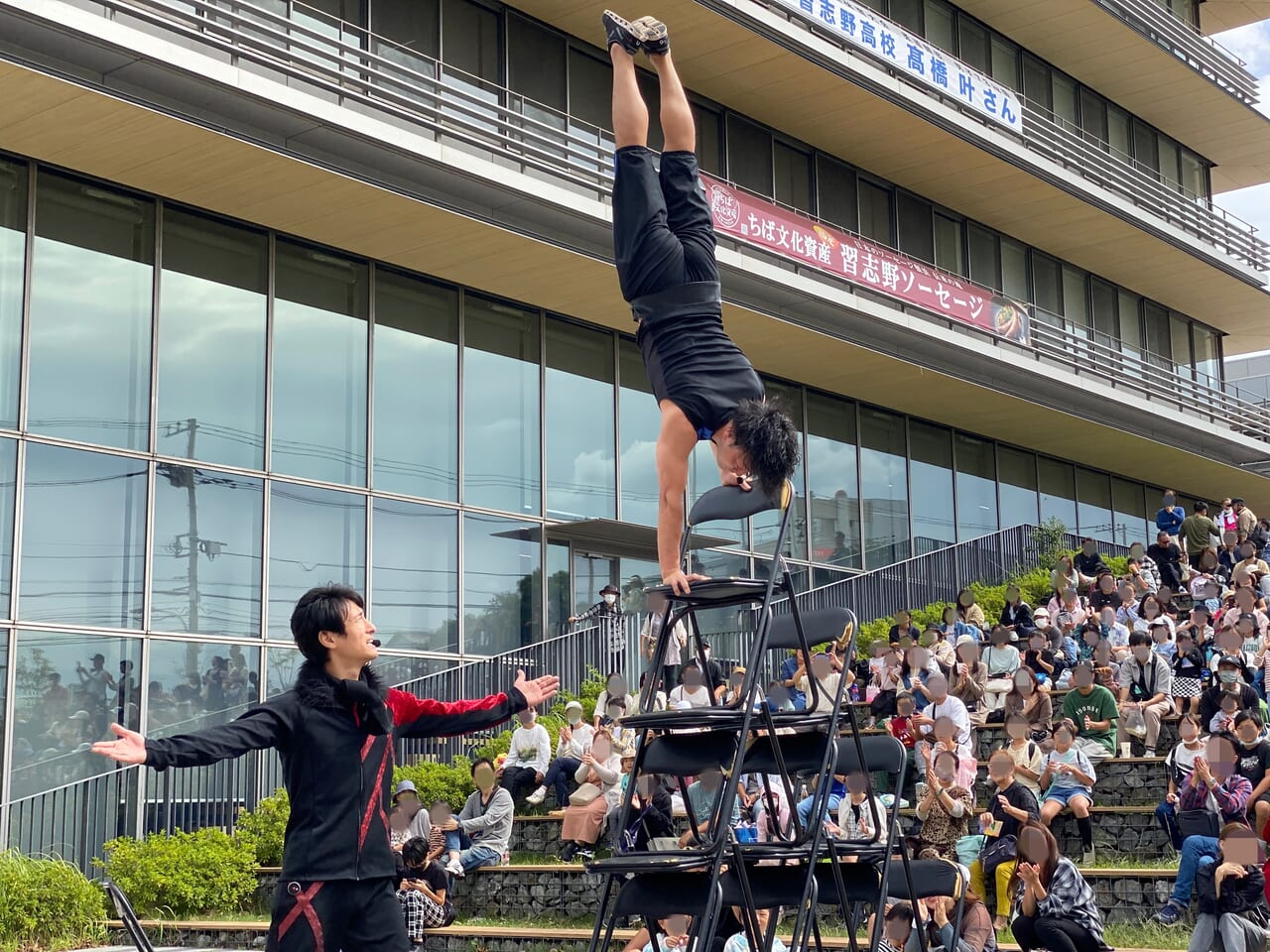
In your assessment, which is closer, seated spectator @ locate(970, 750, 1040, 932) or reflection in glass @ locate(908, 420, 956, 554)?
seated spectator @ locate(970, 750, 1040, 932)

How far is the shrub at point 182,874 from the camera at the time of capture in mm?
14133

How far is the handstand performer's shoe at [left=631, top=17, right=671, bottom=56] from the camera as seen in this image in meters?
5.78

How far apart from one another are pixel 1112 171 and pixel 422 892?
21649mm

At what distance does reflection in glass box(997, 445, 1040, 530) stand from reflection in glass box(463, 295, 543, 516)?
11493 mm

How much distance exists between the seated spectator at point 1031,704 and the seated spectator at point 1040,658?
75.5 inches

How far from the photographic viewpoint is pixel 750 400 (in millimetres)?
6020

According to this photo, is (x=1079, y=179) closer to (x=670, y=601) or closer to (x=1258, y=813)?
(x=1258, y=813)

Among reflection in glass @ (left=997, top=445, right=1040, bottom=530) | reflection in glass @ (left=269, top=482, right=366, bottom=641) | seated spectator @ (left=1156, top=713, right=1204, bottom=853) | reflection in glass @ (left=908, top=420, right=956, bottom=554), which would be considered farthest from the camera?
reflection in glass @ (left=997, top=445, right=1040, bottom=530)

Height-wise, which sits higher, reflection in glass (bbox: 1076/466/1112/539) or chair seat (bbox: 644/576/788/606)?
reflection in glass (bbox: 1076/466/1112/539)

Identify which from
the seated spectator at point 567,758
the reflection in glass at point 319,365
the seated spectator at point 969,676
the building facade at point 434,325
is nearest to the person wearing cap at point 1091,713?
the seated spectator at point 969,676

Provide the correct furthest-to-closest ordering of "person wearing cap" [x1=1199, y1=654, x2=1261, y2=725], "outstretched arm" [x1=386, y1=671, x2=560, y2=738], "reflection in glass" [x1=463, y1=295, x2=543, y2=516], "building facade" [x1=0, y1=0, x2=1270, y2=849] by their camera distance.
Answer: "reflection in glass" [x1=463, y1=295, x2=543, y2=516]
"building facade" [x1=0, y1=0, x2=1270, y2=849]
"person wearing cap" [x1=1199, y1=654, x2=1261, y2=725]
"outstretched arm" [x1=386, y1=671, x2=560, y2=738]

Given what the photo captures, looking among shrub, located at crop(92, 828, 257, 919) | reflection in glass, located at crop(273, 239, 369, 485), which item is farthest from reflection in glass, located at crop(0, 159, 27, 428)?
shrub, located at crop(92, 828, 257, 919)

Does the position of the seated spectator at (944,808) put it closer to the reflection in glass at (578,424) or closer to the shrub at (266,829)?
the shrub at (266,829)

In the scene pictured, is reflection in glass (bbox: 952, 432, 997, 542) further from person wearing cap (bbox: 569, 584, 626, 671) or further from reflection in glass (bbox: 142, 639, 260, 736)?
reflection in glass (bbox: 142, 639, 260, 736)
